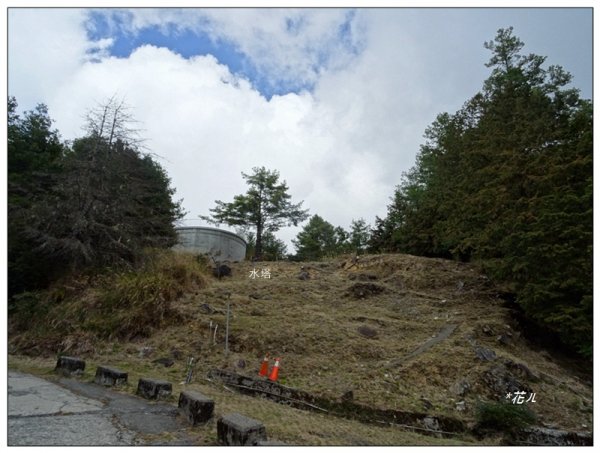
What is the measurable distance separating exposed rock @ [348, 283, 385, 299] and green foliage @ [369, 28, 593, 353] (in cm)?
257

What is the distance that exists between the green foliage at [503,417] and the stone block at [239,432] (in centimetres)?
333

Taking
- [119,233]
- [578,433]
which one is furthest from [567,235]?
[119,233]

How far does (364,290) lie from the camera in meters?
10.4

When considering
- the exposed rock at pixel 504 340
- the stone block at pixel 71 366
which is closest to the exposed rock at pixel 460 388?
the exposed rock at pixel 504 340

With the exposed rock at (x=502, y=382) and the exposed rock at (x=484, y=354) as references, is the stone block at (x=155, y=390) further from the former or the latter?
the exposed rock at (x=484, y=354)

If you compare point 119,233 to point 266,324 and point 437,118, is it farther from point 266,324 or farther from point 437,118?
point 437,118

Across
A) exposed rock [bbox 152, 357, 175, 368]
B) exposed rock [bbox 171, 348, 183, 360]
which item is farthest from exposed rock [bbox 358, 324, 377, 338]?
exposed rock [bbox 152, 357, 175, 368]

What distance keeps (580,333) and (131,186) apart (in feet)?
34.1

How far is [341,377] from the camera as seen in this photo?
5898 millimetres

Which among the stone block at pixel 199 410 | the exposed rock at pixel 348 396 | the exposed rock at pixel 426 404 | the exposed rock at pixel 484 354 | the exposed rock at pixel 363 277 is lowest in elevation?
the exposed rock at pixel 426 404

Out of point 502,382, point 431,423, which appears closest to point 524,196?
point 502,382

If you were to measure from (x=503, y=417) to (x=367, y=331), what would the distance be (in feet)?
10.8

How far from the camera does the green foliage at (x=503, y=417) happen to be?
4746 millimetres

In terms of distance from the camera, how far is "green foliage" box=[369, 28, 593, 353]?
6.93 metres
